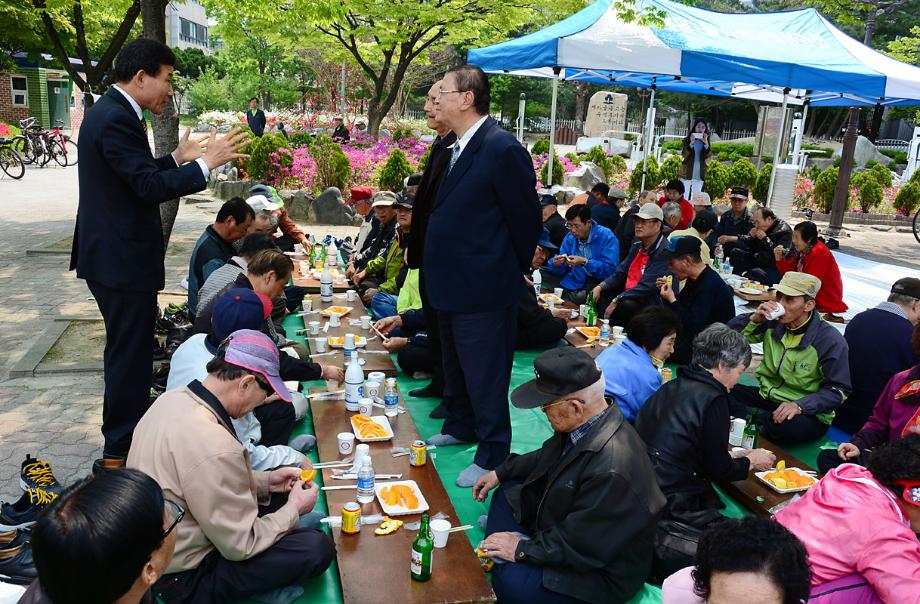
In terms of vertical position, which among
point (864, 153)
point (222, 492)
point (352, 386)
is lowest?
point (352, 386)

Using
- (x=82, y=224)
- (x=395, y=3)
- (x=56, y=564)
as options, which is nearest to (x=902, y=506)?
(x=56, y=564)

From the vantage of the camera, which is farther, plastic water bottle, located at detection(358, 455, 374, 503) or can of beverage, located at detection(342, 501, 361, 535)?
plastic water bottle, located at detection(358, 455, 374, 503)

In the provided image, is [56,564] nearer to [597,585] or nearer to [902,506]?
[597,585]

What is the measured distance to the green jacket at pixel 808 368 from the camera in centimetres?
483

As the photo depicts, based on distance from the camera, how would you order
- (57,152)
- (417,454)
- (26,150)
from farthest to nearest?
(57,152) < (26,150) < (417,454)

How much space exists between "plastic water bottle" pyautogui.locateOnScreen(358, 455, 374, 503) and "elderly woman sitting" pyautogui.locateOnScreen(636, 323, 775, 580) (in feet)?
4.45

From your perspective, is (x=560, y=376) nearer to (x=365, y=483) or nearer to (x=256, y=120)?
(x=365, y=483)

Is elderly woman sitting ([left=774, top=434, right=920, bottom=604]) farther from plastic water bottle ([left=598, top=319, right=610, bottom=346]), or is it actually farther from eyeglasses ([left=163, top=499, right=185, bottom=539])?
plastic water bottle ([left=598, top=319, right=610, bottom=346])

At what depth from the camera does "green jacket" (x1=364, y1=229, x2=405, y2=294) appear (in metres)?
6.97

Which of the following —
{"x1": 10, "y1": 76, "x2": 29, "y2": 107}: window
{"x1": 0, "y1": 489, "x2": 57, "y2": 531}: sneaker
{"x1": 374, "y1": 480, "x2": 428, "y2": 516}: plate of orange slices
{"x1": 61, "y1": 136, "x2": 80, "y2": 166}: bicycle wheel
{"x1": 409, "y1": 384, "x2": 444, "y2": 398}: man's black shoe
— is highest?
{"x1": 10, "y1": 76, "x2": 29, "y2": 107}: window

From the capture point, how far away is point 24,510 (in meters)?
3.48

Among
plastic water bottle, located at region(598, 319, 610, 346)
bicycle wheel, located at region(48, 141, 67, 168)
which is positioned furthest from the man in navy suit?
bicycle wheel, located at region(48, 141, 67, 168)

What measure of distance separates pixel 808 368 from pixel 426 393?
2.69 metres

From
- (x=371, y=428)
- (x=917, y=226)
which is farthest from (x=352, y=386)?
(x=917, y=226)
